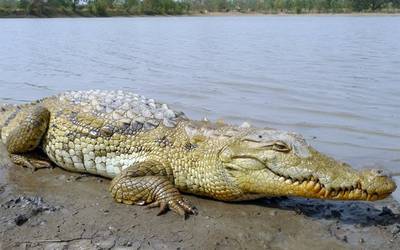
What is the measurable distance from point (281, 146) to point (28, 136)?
2.54 m

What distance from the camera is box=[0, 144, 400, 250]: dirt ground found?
3410 mm

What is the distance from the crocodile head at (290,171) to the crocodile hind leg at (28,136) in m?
1.90

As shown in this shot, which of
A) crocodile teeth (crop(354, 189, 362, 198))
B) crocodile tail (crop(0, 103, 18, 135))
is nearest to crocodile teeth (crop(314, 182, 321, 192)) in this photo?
crocodile teeth (crop(354, 189, 362, 198))

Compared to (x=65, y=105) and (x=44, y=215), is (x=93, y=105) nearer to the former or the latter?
(x=65, y=105)

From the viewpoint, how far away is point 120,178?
13.5 ft

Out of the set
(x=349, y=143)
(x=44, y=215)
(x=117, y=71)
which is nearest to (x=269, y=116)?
(x=349, y=143)

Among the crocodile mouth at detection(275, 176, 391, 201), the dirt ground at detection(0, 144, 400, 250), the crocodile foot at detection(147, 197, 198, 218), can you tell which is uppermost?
the crocodile mouth at detection(275, 176, 391, 201)

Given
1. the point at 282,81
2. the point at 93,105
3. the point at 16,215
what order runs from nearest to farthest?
the point at 16,215 → the point at 93,105 → the point at 282,81

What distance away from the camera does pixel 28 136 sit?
4.84 metres

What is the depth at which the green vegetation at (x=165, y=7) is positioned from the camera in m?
66.4

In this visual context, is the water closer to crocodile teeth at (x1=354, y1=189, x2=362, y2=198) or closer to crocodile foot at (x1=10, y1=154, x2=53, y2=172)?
crocodile teeth at (x1=354, y1=189, x2=362, y2=198)

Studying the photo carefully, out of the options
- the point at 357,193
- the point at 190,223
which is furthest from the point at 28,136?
the point at 357,193

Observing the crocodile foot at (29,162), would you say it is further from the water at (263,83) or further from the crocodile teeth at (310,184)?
the water at (263,83)

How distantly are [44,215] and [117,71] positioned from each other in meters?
8.89
